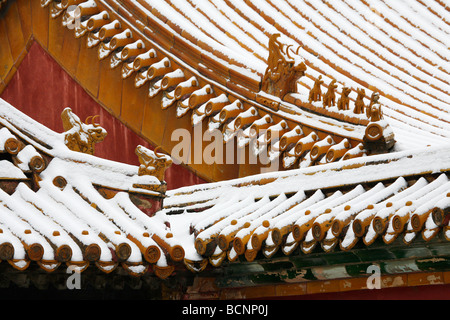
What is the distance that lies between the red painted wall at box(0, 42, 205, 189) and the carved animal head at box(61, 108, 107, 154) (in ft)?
6.99

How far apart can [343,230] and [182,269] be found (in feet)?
3.59

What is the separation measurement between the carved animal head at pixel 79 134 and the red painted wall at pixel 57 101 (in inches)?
83.9

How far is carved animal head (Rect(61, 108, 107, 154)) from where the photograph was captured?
6.14 metres

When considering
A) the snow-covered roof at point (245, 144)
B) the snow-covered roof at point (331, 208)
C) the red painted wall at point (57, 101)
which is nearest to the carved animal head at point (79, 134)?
the snow-covered roof at point (245, 144)

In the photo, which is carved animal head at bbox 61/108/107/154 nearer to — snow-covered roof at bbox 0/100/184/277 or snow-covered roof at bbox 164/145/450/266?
snow-covered roof at bbox 0/100/184/277

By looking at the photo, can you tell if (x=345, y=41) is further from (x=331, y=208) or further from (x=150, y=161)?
(x=331, y=208)

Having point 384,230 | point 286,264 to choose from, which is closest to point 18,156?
point 286,264

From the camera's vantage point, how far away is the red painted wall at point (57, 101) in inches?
346

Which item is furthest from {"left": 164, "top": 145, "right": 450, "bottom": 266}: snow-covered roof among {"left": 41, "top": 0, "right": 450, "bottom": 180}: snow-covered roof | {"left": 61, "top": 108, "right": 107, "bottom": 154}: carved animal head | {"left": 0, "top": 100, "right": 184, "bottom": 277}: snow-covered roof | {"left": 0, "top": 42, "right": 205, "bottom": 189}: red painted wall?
{"left": 0, "top": 42, "right": 205, "bottom": 189}: red painted wall

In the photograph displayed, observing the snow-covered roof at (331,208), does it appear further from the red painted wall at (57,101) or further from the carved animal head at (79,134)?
the red painted wall at (57,101)

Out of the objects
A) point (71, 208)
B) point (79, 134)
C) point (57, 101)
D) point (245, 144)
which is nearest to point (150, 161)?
point (79, 134)

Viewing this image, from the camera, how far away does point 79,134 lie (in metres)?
6.19
